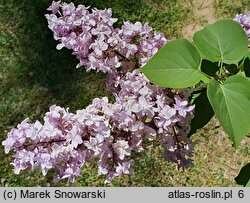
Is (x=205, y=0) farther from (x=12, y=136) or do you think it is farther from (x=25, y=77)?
(x=12, y=136)

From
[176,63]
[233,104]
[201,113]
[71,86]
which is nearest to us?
[233,104]

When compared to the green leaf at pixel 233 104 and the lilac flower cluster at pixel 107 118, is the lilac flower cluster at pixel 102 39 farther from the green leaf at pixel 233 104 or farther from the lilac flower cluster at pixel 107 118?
the green leaf at pixel 233 104

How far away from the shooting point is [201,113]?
4.23ft

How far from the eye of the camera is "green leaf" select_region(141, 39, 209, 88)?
117cm

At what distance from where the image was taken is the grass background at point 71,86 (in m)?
2.68

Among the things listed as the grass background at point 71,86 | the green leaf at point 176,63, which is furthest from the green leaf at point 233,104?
the grass background at point 71,86

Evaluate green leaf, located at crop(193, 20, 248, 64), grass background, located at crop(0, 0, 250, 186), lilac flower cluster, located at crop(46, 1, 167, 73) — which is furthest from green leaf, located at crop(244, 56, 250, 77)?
grass background, located at crop(0, 0, 250, 186)

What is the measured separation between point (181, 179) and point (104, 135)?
1.59 metres

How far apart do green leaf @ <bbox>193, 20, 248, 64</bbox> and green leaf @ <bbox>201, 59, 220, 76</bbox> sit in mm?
16

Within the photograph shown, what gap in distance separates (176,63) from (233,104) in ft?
0.62

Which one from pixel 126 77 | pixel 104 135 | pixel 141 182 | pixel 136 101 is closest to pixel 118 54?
pixel 126 77

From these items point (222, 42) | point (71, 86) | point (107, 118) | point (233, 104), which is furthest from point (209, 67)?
point (71, 86)

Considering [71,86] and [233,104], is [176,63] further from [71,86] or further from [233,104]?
[71,86]

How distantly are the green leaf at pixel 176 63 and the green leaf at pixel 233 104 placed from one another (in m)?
0.08
